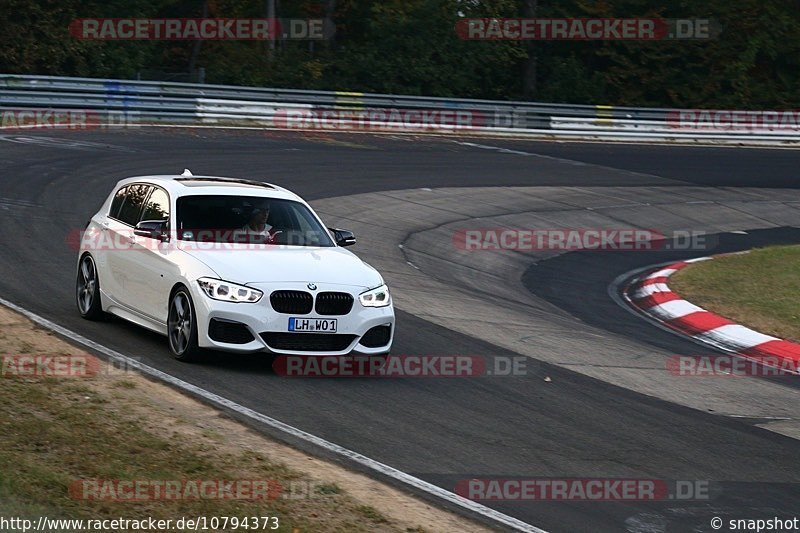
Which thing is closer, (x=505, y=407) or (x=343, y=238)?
(x=505, y=407)

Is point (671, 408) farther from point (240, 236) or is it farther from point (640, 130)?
point (640, 130)

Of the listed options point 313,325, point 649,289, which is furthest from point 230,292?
point 649,289

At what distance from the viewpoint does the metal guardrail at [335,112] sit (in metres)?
31.7

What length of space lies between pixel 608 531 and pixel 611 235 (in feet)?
50.6

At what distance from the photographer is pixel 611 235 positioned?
2180cm

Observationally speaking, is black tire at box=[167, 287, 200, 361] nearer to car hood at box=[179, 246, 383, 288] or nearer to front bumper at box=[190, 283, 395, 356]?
front bumper at box=[190, 283, 395, 356]

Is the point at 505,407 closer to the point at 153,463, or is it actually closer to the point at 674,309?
the point at 153,463

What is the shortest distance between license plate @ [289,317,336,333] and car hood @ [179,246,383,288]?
1.06 ft

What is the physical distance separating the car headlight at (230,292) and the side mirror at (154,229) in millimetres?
1027

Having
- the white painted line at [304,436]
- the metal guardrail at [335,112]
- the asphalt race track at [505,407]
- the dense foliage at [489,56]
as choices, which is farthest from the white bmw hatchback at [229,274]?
the dense foliage at [489,56]

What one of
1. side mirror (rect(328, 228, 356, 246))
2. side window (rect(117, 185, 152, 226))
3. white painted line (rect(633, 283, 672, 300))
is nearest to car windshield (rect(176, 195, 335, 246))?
side mirror (rect(328, 228, 356, 246))

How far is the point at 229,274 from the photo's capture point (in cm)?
966

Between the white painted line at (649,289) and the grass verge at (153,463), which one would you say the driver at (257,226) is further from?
the white painted line at (649,289)

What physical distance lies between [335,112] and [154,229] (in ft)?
81.1
